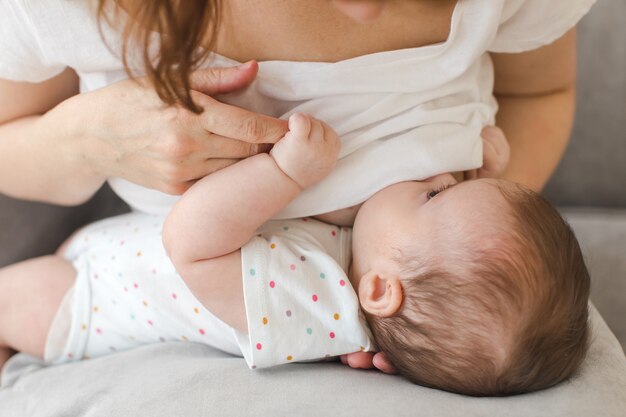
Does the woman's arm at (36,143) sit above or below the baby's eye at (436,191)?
above

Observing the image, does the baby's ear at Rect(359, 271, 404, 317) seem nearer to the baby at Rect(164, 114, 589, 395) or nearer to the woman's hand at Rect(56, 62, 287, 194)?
the baby at Rect(164, 114, 589, 395)

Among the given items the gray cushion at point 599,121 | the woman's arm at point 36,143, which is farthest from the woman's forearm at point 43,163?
the gray cushion at point 599,121

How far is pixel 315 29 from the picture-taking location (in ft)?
3.15

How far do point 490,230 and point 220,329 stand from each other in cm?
43

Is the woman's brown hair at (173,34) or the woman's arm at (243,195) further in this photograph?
the woman's arm at (243,195)

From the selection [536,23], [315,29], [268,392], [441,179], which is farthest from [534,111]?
[268,392]

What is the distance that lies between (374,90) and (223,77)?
0.76 ft

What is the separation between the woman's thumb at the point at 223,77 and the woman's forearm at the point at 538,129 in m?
0.62

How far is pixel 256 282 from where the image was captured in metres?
0.91

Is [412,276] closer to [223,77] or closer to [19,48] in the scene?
[223,77]

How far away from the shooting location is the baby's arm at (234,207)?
Result: 0.90 m

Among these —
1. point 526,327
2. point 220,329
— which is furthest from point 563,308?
point 220,329

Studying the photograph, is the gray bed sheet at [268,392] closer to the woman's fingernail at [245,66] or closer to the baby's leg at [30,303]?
the baby's leg at [30,303]

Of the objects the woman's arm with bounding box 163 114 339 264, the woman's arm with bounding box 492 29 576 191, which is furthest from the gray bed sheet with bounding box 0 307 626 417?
the woman's arm with bounding box 492 29 576 191
